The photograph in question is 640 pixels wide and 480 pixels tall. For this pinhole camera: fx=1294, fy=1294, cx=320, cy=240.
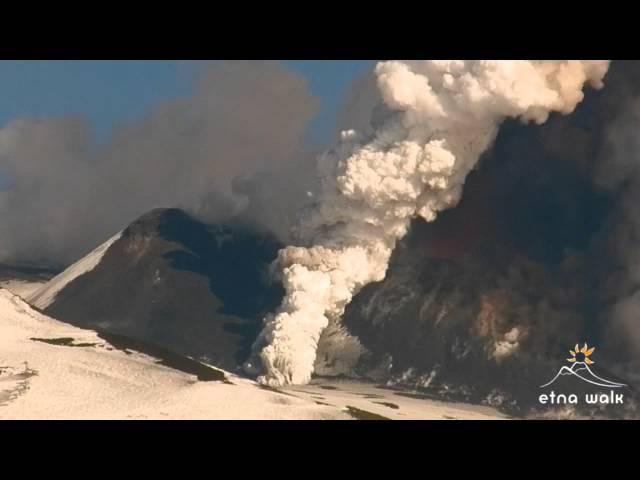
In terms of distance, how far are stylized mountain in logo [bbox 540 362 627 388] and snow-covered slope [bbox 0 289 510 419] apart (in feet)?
77.1

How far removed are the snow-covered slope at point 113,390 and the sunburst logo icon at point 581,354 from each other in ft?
105

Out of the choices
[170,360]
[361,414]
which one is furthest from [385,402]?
[170,360]

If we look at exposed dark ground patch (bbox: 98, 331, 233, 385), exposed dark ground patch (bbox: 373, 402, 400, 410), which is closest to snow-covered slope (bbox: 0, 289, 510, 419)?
exposed dark ground patch (bbox: 373, 402, 400, 410)

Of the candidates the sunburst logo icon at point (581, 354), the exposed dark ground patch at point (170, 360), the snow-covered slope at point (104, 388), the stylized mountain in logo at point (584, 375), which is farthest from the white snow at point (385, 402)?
the sunburst logo icon at point (581, 354)

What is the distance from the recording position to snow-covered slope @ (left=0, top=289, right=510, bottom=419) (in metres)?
122

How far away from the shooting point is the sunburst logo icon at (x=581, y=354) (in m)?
189

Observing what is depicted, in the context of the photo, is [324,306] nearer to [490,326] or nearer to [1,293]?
[490,326]

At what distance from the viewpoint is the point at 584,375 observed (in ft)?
601

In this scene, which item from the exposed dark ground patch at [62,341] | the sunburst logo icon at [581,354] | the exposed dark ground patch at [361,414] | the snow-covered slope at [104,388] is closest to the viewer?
the snow-covered slope at [104,388]

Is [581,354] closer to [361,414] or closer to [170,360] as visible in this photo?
[361,414]

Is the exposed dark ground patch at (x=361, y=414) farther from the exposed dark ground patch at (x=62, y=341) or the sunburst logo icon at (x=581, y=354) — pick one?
the sunburst logo icon at (x=581, y=354)

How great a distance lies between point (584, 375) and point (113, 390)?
7981 cm

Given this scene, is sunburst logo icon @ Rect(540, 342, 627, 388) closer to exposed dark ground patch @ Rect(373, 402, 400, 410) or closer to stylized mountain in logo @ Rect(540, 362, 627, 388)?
stylized mountain in logo @ Rect(540, 362, 627, 388)
